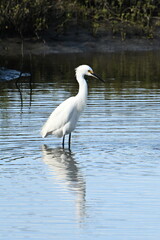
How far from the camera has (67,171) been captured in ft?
34.9

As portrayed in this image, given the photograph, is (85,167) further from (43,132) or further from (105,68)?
(105,68)

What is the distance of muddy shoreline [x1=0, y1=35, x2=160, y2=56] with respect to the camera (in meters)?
30.2

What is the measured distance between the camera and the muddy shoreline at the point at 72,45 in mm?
30156

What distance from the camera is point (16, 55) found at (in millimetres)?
30031

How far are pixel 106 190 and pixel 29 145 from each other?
3.31m

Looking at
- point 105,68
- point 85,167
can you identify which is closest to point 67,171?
point 85,167

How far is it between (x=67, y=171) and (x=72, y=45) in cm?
2021

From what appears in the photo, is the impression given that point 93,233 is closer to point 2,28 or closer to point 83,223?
point 83,223

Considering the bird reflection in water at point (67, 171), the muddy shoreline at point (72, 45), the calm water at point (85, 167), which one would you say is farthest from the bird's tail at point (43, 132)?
the muddy shoreline at point (72, 45)

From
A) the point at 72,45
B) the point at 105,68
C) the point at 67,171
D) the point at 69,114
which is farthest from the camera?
the point at 72,45

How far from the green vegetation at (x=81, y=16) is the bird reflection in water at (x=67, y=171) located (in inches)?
759

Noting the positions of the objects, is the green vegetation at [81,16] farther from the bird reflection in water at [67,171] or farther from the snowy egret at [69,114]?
the bird reflection in water at [67,171]

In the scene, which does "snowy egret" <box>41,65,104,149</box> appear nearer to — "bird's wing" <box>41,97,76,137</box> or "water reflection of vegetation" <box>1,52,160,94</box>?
"bird's wing" <box>41,97,76,137</box>

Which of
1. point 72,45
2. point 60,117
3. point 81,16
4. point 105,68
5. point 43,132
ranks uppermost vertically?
point 81,16
